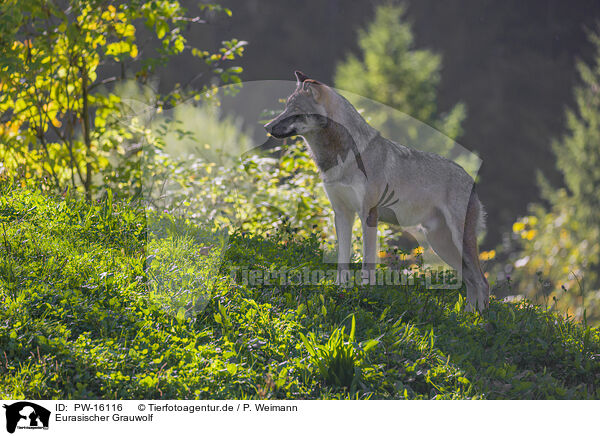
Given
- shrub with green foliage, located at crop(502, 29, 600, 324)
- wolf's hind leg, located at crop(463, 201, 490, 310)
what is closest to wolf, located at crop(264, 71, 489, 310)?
wolf's hind leg, located at crop(463, 201, 490, 310)

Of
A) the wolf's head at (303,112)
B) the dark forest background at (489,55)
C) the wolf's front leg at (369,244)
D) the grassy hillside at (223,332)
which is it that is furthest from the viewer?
the dark forest background at (489,55)

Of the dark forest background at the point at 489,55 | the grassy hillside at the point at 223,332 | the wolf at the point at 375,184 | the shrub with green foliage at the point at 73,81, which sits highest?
the dark forest background at the point at 489,55

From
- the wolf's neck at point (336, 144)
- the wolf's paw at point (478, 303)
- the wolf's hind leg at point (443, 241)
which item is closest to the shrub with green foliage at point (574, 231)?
the wolf's paw at point (478, 303)

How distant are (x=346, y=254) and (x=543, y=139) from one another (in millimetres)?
15916

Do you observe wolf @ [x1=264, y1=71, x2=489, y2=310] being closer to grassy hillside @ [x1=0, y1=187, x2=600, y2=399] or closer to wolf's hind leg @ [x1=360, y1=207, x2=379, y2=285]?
wolf's hind leg @ [x1=360, y1=207, x2=379, y2=285]

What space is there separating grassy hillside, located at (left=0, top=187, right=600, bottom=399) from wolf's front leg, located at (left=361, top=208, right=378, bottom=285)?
129 mm

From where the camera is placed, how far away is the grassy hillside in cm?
336

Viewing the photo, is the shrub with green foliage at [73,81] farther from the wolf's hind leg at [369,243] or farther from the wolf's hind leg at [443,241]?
the wolf's hind leg at [443,241]

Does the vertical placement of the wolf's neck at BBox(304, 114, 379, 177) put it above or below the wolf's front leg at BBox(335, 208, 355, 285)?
above

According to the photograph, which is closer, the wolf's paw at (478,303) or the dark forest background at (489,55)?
the wolf's paw at (478,303)

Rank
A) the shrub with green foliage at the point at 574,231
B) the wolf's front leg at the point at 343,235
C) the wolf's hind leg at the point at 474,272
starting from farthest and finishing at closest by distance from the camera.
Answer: the shrub with green foliage at the point at 574,231, the wolf's hind leg at the point at 474,272, the wolf's front leg at the point at 343,235

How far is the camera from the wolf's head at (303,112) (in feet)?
14.0
